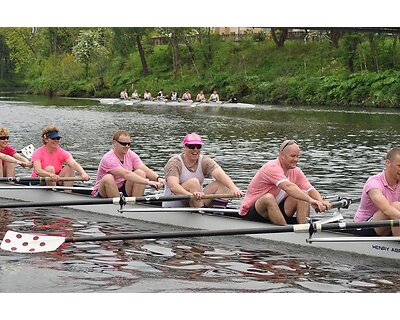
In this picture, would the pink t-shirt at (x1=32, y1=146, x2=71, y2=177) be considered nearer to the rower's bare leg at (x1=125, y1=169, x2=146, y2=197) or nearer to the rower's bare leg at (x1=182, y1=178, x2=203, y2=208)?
the rower's bare leg at (x1=125, y1=169, x2=146, y2=197)

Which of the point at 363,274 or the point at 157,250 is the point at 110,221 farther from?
the point at 363,274

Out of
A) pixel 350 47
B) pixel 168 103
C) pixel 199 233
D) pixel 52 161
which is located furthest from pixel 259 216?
pixel 350 47

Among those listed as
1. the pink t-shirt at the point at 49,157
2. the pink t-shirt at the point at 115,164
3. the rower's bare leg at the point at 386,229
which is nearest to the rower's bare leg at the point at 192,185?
the pink t-shirt at the point at 115,164

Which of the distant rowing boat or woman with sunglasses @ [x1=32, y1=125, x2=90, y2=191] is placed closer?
woman with sunglasses @ [x1=32, y1=125, x2=90, y2=191]

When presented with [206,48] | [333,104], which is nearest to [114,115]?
[333,104]

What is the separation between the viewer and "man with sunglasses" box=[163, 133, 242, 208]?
10.8 m

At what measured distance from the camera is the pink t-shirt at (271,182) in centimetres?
992

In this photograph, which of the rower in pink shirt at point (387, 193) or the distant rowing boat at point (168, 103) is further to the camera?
the distant rowing boat at point (168, 103)

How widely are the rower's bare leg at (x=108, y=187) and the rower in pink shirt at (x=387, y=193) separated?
3.98 metres

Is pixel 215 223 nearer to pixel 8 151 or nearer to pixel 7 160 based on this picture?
pixel 7 160

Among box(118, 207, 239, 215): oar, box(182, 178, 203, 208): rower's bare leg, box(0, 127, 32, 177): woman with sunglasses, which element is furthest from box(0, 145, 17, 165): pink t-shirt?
box(182, 178, 203, 208): rower's bare leg

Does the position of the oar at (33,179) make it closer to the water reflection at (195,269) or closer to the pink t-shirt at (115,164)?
the pink t-shirt at (115,164)

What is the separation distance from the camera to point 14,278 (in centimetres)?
893

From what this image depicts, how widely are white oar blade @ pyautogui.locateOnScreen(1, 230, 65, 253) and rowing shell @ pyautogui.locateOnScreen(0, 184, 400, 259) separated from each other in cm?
236
